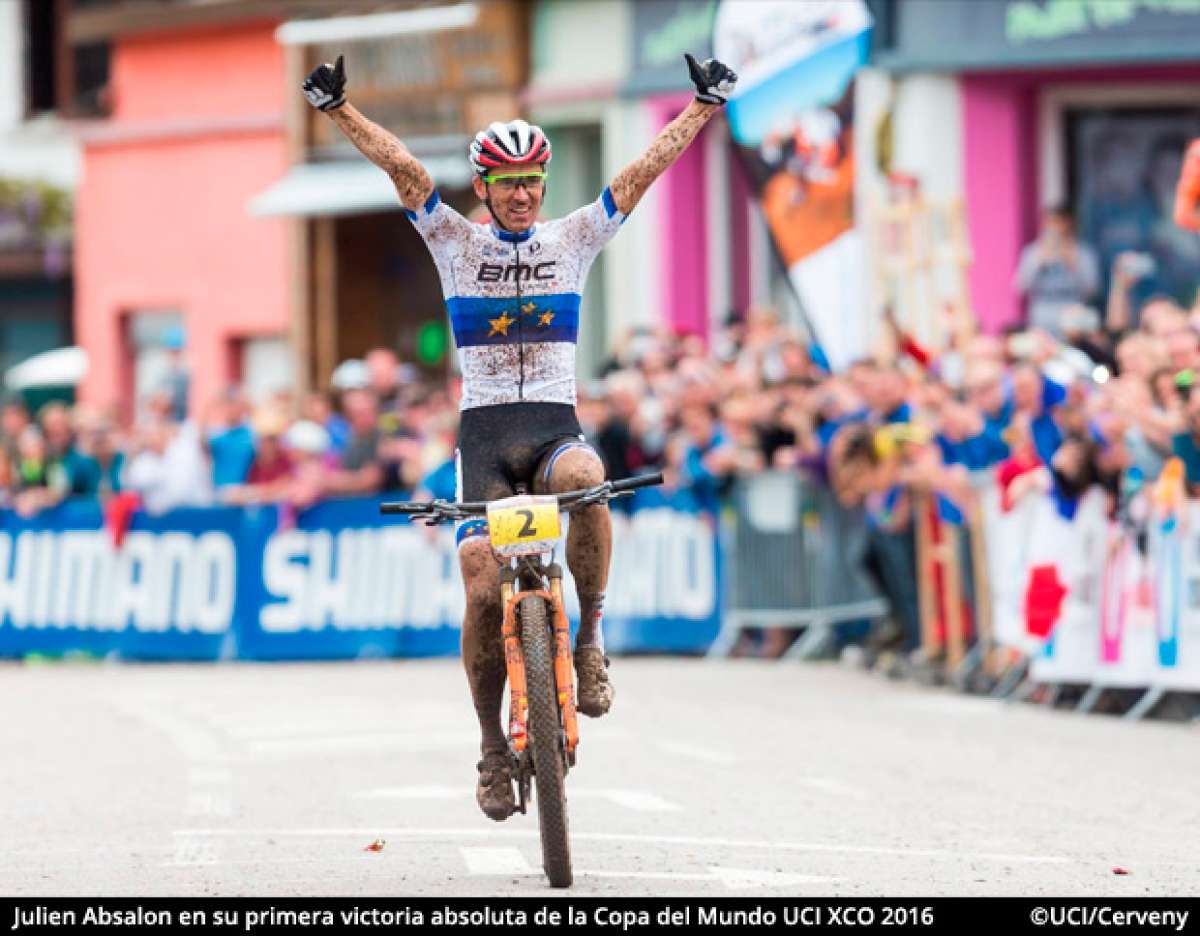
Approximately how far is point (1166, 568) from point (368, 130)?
7.38m

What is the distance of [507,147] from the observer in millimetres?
10273

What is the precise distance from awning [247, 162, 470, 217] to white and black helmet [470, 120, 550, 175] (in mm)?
21989

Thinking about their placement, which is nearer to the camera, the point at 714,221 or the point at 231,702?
the point at 231,702

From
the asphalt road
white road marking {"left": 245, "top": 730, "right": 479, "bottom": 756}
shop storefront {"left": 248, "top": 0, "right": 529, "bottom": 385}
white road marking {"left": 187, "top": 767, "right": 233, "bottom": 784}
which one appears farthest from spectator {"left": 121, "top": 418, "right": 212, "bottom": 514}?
white road marking {"left": 187, "top": 767, "right": 233, "bottom": 784}

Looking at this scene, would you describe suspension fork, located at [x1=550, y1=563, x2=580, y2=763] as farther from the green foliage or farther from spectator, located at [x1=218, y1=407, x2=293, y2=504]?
the green foliage

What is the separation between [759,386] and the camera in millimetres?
22297

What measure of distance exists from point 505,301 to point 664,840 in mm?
2000

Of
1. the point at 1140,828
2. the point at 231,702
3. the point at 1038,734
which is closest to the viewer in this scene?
the point at 1140,828

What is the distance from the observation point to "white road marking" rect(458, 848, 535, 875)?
9.89 meters

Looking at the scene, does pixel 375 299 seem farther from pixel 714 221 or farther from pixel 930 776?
pixel 930 776

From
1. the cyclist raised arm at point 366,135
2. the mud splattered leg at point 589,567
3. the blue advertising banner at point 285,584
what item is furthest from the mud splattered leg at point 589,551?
the blue advertising banner at point 285,584

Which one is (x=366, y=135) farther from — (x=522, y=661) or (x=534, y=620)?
(x=522, y=661)

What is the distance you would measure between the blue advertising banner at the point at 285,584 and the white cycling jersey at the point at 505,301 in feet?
38.1

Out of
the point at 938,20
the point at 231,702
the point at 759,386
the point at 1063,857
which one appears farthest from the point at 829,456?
the point at 1063,857
